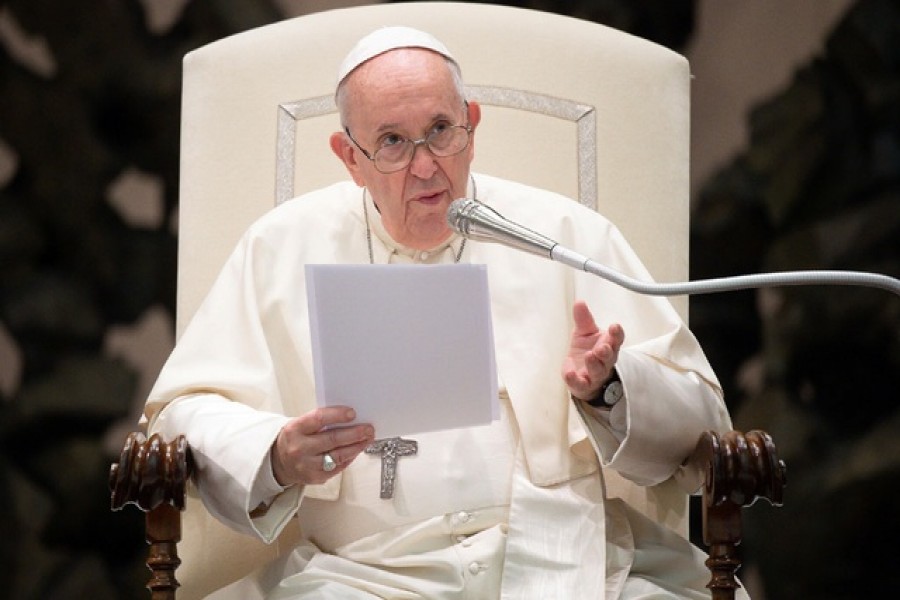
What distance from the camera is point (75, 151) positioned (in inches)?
216

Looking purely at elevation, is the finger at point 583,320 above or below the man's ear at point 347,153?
below

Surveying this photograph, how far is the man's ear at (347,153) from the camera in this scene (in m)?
3.83

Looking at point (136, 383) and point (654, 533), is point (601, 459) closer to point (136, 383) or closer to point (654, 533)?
point (654, 533)

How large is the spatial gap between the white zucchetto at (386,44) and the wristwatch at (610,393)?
87 centimetres

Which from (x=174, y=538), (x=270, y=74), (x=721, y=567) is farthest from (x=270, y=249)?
(x=721, y=567)

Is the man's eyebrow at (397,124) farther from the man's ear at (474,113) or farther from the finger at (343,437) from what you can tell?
the finger at (343,437)

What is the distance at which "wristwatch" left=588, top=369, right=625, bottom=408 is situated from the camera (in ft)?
11.1

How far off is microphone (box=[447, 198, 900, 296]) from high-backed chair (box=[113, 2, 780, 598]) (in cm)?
128

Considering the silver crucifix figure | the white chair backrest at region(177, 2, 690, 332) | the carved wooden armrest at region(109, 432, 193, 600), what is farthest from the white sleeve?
the white chair backrest at region(177, 2, 690, 332)

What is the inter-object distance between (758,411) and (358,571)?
2.24 meters

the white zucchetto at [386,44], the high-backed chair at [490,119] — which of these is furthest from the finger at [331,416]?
the high-backed chair at [490,119]

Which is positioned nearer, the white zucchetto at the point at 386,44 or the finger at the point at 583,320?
the finger at the point at 583,320

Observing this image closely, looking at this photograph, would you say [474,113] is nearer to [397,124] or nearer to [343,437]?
[397,124]

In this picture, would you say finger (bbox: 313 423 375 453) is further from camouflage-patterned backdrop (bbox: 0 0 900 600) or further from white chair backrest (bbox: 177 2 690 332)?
camouflage-patterned backdrop (bbox: 0 0 900 600)
